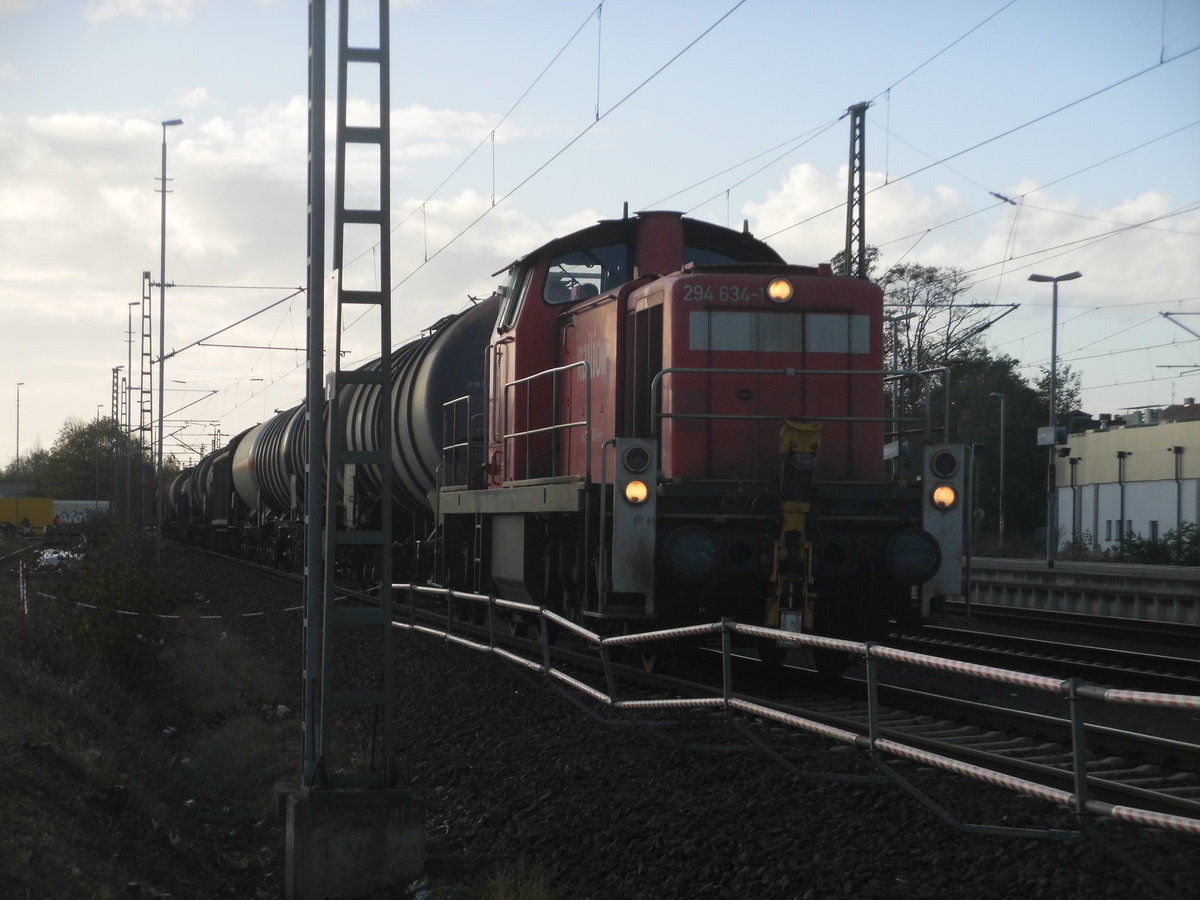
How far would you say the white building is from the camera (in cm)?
4503

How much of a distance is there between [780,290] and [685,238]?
75.5 inches

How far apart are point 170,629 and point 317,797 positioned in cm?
1303

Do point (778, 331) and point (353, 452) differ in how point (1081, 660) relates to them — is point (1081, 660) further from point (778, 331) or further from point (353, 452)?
point (353, 452)

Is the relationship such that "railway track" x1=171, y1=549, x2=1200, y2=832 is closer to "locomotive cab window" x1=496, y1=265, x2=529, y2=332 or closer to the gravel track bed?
the gravel track bed

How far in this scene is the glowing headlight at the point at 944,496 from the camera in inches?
376

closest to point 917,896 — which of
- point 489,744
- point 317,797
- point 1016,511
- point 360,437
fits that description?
point 317,797

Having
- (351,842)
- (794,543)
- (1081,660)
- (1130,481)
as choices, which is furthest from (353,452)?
(1130,481)

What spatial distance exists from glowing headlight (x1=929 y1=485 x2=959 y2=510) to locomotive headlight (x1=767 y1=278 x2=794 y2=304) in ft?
6.25

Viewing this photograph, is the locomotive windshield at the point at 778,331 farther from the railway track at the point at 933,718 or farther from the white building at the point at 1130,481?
the white building at the point at 1130,481

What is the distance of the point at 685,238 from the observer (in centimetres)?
1183

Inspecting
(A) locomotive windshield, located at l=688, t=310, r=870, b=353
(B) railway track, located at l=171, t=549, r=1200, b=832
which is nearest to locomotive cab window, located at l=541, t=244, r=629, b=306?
(A) locomotive windshield, located at l=688, t=310, r=870, b=353

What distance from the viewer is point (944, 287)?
48062 mm

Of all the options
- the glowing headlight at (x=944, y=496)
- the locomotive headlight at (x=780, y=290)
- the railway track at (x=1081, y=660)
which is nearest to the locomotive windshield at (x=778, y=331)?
the locomotive headlight at (x=780, y=290)

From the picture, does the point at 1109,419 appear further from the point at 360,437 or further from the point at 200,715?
the point at 200,715
